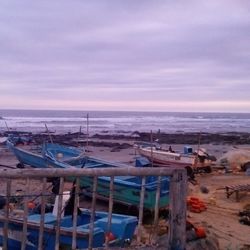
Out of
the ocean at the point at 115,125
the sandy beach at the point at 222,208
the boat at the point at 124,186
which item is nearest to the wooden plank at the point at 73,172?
the boat at the point at 124,186

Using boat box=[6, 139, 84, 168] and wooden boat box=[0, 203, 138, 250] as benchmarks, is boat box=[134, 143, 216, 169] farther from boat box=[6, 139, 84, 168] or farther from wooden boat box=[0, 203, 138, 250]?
wooden boat box=[0, 203, 138, 250]

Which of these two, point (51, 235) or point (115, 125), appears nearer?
point (51, 235)

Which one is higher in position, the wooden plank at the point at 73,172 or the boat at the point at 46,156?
the wooden plank at the point at 73,172

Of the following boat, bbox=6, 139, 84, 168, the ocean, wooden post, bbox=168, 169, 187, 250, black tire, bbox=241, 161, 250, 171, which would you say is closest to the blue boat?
wooden post, bbox=168, 169, 187, 250

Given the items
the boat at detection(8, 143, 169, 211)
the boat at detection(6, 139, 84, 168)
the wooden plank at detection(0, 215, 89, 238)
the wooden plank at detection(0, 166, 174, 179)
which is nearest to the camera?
the wooden plank at detection(0, 166, 174, 179)

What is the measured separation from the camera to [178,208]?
13.1ft

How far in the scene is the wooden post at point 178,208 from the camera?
3.99 metres

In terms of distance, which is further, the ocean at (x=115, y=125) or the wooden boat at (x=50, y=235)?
the ocean at (x=115, y=125)

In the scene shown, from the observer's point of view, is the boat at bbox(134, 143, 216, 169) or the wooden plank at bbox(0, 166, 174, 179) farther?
the boat at bbox(134, 143, 216, 169)

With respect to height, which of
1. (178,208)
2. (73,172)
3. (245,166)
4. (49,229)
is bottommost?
(245,166)

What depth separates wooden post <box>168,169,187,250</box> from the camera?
399cm

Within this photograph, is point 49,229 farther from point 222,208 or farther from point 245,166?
point 245,166

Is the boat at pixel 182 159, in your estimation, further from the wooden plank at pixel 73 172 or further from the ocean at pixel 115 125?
the wooden plank at pixel 73 172

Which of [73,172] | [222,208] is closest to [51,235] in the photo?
[73,172]
